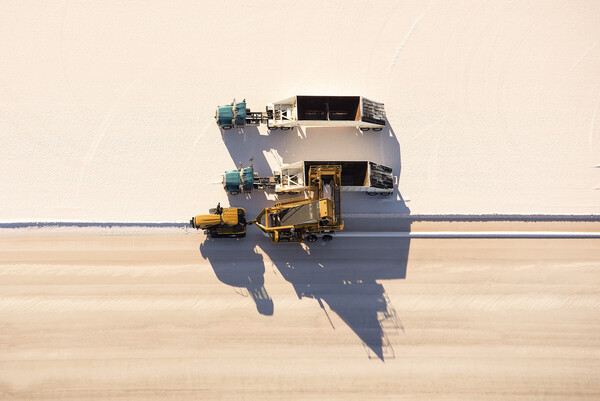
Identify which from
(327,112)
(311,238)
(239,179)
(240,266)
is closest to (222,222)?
(239,179)

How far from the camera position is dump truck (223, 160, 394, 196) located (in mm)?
18953

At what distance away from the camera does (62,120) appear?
20.7 m

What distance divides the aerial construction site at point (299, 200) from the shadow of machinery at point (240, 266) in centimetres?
14

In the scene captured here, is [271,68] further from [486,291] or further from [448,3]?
[486,291]

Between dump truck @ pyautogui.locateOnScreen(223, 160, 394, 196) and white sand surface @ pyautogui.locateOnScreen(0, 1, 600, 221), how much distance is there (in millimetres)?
1298

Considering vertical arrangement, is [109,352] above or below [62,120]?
below

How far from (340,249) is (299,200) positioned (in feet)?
14.4

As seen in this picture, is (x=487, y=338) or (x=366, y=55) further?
(x=366, y=55)

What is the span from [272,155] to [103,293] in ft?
46.3

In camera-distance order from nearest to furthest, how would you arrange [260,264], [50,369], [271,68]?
[50,369] → [260,264] → [271,68]

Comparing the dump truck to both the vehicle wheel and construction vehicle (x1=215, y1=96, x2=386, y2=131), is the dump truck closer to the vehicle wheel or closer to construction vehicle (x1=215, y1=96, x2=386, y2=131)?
construction vehicle (x1=215, y1=96, x2=386, y2=131)

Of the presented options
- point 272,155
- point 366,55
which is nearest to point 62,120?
point 272,155

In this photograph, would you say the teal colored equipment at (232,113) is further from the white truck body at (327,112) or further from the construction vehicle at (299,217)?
the construction vehicle at (299,217)

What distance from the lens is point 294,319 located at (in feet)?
64.3
